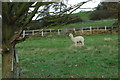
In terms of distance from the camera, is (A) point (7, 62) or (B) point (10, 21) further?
(A) point (7, 62)

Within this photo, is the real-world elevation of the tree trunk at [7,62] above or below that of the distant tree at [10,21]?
below

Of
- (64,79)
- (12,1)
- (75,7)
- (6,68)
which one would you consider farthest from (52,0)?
(64,79)

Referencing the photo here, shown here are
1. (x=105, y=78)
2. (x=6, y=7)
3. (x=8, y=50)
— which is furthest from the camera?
(x=105, y=78)

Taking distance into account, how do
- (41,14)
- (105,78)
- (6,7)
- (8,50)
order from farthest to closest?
(105,78)
(41,14)
(8,50)
(6,7)

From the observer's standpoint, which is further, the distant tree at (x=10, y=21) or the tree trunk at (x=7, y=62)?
the tree trunk at (x=7, y=62)

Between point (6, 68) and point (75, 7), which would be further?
point (6, 68)

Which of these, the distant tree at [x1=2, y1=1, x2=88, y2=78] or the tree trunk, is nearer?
the distant tree at [x1=2, y1=1, x2=88, y2=78]

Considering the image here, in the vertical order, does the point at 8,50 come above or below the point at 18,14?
below

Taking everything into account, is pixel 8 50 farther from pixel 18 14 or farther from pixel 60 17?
pixel 60 17

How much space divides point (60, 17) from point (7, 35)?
1.33m

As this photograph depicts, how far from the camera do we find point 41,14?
595cm

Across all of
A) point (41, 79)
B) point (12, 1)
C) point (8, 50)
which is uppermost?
point (12, 1)

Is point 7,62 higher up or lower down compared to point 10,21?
lower down

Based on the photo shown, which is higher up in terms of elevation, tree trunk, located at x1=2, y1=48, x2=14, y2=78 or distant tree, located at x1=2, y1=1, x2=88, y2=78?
distant tree, located at x1=2, y1=1, x2=88, y2=78
